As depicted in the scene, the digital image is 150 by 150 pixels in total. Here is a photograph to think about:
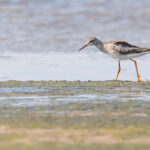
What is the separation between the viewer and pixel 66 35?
13.6 m

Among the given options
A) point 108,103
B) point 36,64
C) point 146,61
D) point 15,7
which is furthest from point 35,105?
point 15,7

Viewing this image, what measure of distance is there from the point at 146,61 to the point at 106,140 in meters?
5.89

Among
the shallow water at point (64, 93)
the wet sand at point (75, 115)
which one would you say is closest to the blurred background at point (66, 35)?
the shallow water at point (64, 93)

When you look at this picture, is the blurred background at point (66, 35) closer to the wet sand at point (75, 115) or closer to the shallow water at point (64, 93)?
the shallow water at point (64, 93)

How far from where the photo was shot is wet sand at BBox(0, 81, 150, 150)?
517cm

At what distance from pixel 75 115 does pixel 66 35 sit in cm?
760

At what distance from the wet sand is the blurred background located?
1.54 meters

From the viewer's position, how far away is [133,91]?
770 cm

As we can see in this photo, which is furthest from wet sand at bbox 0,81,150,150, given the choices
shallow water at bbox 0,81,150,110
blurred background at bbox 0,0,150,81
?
blurred background at bbox 0,0,150,81

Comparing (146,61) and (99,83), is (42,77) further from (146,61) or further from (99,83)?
(146,61)

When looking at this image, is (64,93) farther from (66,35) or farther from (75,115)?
(66,35)

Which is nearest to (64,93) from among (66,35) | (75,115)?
(75,115)

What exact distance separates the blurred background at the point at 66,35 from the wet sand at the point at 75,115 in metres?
1.54

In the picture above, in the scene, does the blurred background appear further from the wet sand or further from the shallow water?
the wet sand
